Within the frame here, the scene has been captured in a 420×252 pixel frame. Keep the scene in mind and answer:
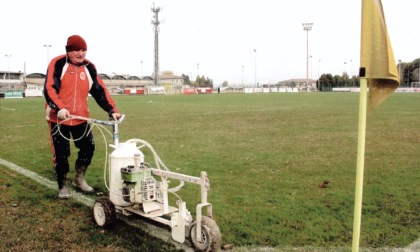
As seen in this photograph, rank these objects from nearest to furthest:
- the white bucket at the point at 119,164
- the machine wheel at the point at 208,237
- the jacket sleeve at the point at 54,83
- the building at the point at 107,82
→ the machine wheel at the point at 208,237 → the white bucket at the point at 119,164 → the jacket sleeve at the point at 54,83 → the building at the point at 107,82

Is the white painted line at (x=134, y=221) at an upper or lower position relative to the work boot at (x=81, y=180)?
lower

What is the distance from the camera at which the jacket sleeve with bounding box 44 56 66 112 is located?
467cm

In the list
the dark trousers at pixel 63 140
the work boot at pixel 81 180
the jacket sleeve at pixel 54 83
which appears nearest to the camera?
the jacket sleeve at pixel 54 83

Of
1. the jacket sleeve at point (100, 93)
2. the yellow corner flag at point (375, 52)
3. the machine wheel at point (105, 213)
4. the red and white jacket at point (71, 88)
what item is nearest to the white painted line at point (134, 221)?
the machine wheel at point (105, 213)

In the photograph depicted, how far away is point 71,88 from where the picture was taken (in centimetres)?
497

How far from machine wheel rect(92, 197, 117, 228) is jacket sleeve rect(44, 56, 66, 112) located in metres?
1.27

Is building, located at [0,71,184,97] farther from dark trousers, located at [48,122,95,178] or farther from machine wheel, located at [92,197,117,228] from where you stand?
machine wheel, located at [92,197,117,228]

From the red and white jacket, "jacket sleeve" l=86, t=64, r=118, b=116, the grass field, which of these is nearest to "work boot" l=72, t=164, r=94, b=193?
the grass field

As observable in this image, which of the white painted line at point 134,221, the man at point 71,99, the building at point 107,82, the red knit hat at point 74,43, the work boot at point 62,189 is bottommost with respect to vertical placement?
the white painted line at point 134,221

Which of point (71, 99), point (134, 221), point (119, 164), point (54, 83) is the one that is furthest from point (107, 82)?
point (119, 164)

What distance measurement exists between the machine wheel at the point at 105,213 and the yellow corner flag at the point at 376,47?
2776 mm

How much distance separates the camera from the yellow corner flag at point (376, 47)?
2506mm

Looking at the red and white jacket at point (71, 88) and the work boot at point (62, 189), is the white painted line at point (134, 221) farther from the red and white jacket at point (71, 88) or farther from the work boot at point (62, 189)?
the red and white jacket at point (71, 88)

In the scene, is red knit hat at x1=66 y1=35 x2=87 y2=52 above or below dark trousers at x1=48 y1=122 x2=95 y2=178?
above
